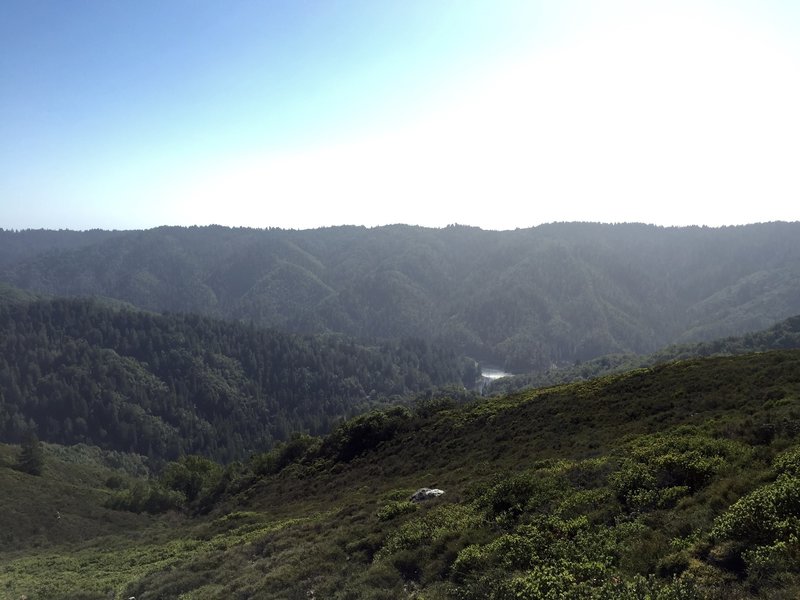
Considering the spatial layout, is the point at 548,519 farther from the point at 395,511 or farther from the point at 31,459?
the point at 31,459

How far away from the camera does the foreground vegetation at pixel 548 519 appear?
10.8 meters

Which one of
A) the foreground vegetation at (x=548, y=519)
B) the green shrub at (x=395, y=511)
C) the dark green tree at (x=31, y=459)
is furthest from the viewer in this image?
the dark green tree at (x=31, y=459)

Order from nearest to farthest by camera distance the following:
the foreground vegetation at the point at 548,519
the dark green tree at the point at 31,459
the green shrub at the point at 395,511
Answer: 1. the foreground vegetation at the point at 548,519
2. the green shrub at the point at 395,511
3. the dark green tree at the point at 31,459

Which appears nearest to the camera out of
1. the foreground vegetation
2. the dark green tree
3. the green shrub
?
the foreground vegetation

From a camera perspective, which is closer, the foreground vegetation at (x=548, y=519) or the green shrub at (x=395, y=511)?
the foreground vegetation at (x=548, y=519)

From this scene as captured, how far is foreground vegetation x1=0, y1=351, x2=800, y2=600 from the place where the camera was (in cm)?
1084

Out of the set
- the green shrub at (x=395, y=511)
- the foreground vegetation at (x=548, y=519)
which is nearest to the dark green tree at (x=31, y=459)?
the foreground vegetation at (x=548, y=519)

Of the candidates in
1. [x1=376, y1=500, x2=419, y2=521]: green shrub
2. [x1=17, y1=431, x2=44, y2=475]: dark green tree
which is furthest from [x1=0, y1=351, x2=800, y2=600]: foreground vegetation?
[x1=17, y1=431, x2=44, y2=475]: dark green tree

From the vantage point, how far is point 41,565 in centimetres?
3294

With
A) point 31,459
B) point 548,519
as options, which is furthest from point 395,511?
point 31,459

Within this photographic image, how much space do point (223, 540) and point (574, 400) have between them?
97.2 feet

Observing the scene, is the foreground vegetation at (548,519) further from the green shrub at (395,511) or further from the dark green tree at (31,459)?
the dark green tree at (31,459)

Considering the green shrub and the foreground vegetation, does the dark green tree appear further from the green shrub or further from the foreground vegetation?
the green shrub

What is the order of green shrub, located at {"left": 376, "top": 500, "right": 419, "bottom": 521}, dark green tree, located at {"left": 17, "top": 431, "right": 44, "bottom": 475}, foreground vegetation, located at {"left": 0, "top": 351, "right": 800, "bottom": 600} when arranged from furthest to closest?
dark green tree, located at {"left": 17, "top": 431, "right": 44, "bottom": 475}, green shrub, located at {"left": 376, "top": 500, "right": 419, "bottom": 521}, foreground vegetation, located at {"left": 0, "top": 351, "right": 800, "bottom": 600}
